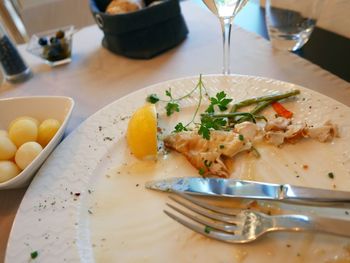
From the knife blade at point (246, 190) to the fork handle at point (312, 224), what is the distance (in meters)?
0.05

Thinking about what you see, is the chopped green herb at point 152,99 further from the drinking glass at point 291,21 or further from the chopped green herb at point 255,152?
the drinking glass at point 291,21

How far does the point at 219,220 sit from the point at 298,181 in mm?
175

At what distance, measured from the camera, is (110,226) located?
0.55 meters

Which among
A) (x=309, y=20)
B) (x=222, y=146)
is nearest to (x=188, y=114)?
(x=222, y=146)

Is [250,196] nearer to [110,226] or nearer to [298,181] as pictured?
[298,181]

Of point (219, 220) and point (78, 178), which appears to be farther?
point (78, 178)

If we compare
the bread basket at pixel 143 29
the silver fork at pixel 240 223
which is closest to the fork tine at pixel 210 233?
the silver fork at pixel 240 223

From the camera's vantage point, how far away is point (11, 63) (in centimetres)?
103

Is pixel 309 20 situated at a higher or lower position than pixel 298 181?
higher

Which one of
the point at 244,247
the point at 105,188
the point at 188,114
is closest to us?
the point at 244,247

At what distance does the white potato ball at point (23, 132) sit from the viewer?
68cm

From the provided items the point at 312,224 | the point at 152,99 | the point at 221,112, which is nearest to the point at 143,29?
the point at 152,99

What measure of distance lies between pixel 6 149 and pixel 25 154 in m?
0.05

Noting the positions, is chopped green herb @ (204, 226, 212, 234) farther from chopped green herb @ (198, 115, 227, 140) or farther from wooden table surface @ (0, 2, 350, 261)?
wooden table surface @ (0, 2, 350, 261)
